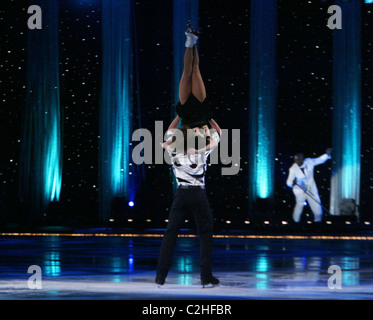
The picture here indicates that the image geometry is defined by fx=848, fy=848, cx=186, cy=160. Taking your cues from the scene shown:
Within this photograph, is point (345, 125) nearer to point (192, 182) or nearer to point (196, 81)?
point (192, 182)

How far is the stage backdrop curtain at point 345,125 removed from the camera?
1992cm

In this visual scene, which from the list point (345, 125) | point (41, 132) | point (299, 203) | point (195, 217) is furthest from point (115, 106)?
point (195, 217)

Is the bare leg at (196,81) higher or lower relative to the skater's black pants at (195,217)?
higher

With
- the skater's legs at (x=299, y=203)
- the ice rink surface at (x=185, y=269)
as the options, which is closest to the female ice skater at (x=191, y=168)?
the ice rink surface at (x=185, y=269)

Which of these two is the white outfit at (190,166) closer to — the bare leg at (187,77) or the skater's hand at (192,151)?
the skater's hand at (192,151)

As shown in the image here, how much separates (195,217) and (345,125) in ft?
44.4

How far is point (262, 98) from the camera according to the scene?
65.7ft

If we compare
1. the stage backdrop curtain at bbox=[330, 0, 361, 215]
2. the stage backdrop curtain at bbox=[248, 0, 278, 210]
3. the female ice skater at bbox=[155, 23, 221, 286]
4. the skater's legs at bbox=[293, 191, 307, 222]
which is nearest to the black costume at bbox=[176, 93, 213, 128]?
the female ice skater at bbox=[155, 23, 221, 286]

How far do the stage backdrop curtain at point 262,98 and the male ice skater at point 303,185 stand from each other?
1.35 m

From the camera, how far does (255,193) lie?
19797mm

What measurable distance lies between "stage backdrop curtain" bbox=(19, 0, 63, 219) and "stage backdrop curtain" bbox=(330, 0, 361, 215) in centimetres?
652
